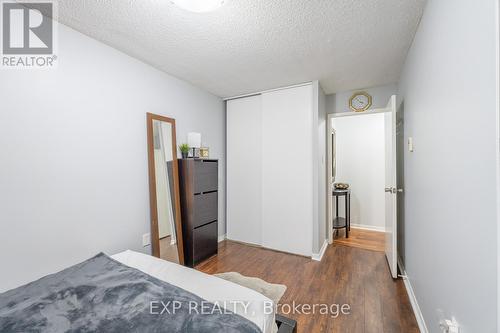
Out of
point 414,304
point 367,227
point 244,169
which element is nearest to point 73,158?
point 244,169

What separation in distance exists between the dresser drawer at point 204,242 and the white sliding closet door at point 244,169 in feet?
2.08

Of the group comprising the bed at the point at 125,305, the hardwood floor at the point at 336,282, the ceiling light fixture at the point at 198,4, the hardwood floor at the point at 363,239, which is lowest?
the hardwood floor at the point at 363,239

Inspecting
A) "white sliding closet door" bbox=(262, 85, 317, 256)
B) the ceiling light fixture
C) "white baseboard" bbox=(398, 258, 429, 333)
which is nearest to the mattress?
"white baseboard" bbox=(398, 258, 429, 333)

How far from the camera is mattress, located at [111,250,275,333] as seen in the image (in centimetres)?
115

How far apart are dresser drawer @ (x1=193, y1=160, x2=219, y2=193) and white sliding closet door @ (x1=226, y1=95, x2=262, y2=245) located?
0.63 m

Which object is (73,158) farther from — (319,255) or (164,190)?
(319,255)

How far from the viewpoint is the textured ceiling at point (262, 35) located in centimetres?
163

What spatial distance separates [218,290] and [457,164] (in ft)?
4.75

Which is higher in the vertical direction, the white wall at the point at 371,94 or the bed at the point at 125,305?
the white wall at the point at 371,94

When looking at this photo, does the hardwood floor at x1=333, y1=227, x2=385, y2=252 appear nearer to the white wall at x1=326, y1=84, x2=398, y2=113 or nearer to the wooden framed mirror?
the white wall at x1=326, y1=84, x2=398, y2=113

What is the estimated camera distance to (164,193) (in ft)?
8.70

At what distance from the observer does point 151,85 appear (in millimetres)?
2559
